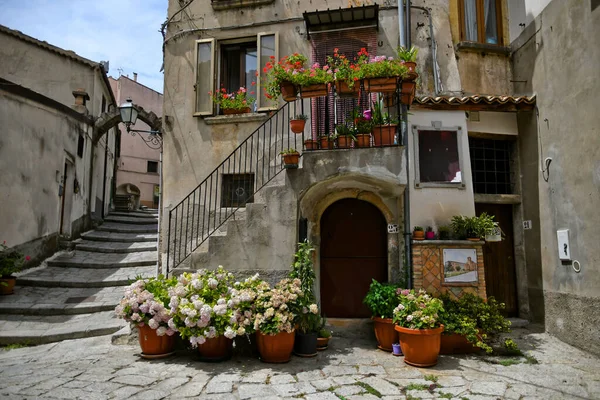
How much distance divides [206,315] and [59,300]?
4.64 m

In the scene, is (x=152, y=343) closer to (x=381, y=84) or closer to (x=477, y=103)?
(x=381, y=84)

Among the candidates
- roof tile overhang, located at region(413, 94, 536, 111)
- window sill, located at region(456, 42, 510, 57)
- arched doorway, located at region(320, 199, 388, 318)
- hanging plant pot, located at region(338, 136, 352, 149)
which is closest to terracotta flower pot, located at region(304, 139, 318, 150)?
hanging plant pot, located at region(338, 136, 352, 149)

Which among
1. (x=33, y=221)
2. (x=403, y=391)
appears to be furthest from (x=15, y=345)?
(x=403, y=391)

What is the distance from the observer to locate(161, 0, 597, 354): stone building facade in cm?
648


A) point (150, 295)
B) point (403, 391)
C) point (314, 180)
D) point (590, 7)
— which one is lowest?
point (403, 391)

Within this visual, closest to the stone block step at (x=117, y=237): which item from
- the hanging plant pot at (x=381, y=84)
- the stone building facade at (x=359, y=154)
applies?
the stone building facade at (x=359, y=154)

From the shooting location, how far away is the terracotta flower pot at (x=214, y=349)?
539 centimetres

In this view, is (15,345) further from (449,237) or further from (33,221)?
(449,237)

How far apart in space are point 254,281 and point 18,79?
12314 mm

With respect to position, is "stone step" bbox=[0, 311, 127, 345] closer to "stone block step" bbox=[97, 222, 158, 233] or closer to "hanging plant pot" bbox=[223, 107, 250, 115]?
"hanging plant pot" bbox=[223, 107, 250, 115]

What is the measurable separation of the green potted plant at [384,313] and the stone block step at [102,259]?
653 centimetres

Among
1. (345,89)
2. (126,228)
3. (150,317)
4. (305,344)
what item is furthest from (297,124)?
(126,228)

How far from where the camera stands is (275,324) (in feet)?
17.3

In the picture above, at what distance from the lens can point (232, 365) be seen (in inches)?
208
